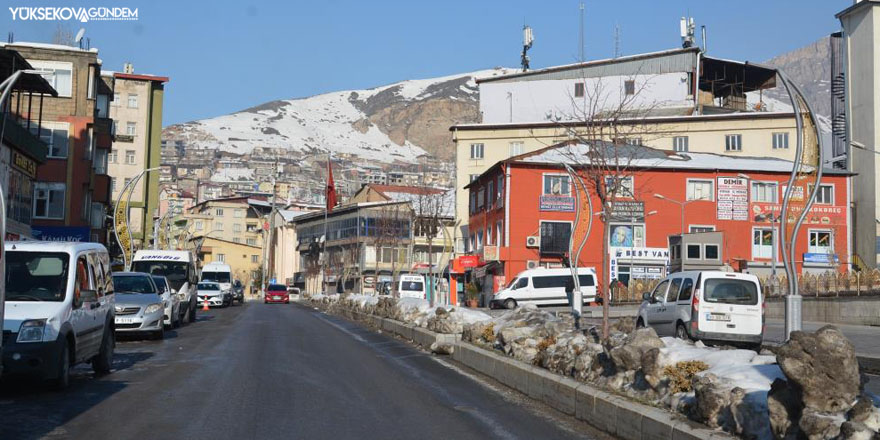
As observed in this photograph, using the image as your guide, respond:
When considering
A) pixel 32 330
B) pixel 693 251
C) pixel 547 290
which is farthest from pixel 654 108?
pixel 32 330

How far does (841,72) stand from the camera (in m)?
75.1

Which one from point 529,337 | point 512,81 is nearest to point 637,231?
point 512,81

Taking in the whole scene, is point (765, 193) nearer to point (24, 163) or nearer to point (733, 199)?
point (733, 199)

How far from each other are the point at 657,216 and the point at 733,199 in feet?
17.8

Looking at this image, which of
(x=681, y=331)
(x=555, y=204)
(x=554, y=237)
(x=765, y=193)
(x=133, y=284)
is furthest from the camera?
(x=765, y=193)

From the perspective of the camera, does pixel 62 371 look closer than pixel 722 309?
Yes

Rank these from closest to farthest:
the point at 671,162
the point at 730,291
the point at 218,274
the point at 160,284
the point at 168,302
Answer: the point at 730,291
the point at 168,302
the point at 160,284
the point at 218,274
the point at 671,162

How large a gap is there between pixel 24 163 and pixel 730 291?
108 feet

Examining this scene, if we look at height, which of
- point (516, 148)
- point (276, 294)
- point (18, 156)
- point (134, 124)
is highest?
point (134, 124)

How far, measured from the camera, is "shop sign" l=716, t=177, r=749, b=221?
6378 centimetres

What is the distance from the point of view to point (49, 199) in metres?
50.7

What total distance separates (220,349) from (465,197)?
70.5 metres

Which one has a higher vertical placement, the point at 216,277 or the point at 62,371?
the point at 216,277

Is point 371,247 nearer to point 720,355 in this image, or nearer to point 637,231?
point 637,231
